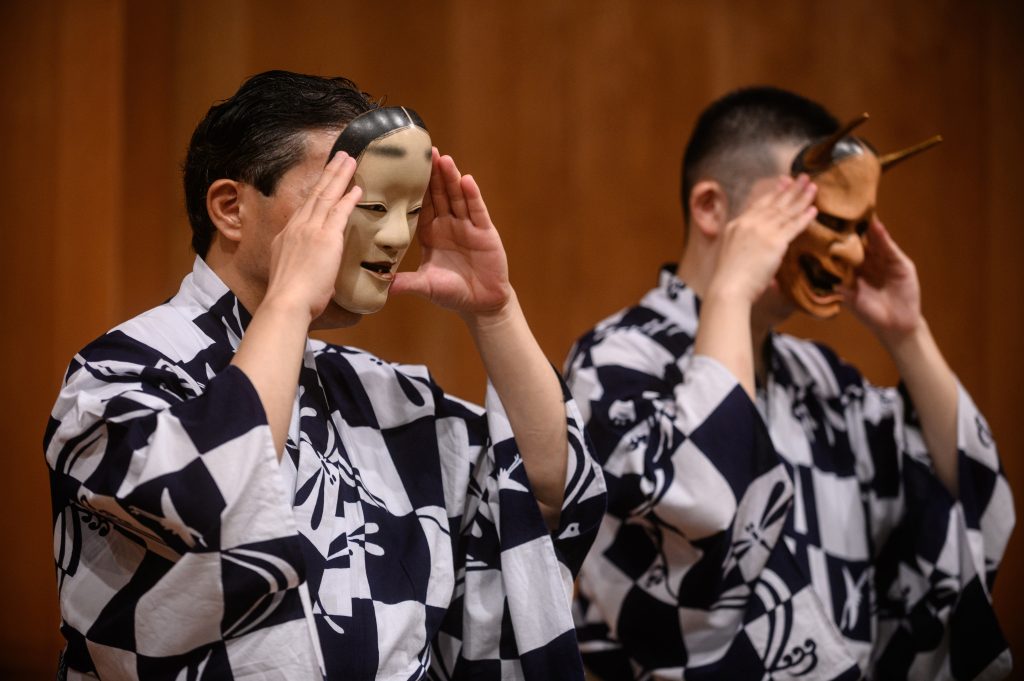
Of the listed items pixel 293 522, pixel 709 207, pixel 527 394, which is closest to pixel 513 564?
pixel 527 394

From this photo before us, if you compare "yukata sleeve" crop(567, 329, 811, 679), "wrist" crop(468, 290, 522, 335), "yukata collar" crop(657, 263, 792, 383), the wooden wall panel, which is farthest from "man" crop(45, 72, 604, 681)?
the wooden wall panel

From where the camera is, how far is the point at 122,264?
5.80 feet

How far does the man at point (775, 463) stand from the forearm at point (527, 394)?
25 centimetres

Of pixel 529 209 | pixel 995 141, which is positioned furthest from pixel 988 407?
pixel 529 209

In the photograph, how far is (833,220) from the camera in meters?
1.62

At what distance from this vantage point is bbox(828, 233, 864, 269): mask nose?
5.33 ft

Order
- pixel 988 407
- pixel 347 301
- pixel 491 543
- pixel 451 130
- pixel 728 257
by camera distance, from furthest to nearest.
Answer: pixel 988 407, pixel 451 130, pixel 728 257, pixel 491 543, pixel 347 301

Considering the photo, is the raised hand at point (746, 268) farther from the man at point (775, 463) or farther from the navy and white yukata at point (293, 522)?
the navy and white yukata at point (293, 522)

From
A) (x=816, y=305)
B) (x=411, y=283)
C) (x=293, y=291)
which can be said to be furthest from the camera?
(x=816, y=305)

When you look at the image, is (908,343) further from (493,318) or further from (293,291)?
(293,291)

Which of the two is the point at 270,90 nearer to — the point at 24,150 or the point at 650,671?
the point at 24,150

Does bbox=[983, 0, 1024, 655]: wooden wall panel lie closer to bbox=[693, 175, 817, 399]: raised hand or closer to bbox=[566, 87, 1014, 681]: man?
bbox=[566, 87, 1014, 681]: man

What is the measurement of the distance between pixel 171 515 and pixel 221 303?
32cm

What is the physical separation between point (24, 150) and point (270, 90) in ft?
→ 2.60
